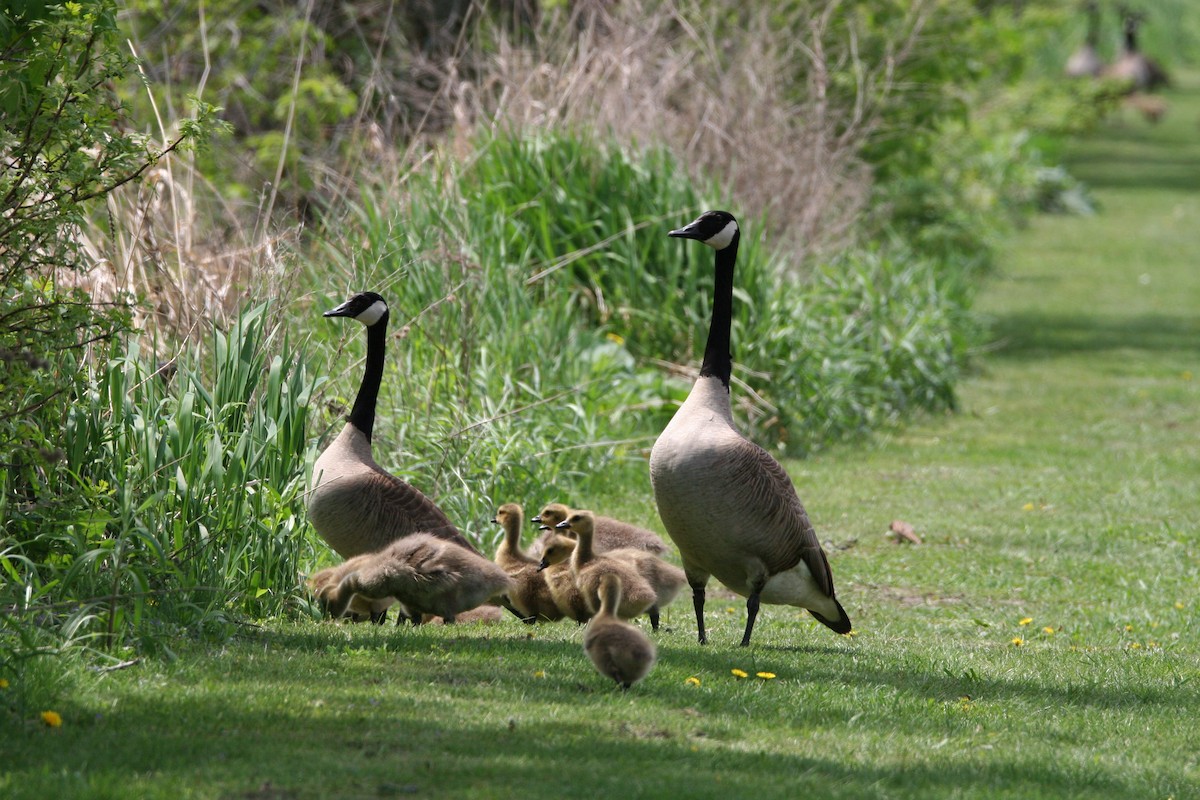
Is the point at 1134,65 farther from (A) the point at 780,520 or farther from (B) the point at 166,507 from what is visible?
(B) the point at 166,507

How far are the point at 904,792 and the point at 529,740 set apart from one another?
4.19 ft

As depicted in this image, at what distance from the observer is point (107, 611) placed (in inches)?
233

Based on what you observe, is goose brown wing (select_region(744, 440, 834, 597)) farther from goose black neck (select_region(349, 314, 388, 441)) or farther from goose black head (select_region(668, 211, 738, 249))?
goose black neck (select_region(349, 314, 388, 441))

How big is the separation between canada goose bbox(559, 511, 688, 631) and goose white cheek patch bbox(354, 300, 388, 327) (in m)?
1.56

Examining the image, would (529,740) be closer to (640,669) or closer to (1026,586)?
(640,669)

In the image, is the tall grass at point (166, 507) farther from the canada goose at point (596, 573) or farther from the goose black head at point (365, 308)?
the canada goose at point (596, 573)

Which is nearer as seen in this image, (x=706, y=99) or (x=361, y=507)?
(x=361, y=507)

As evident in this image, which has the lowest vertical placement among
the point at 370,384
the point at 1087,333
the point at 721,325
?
the point at 1087,333

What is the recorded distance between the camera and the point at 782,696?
601cm

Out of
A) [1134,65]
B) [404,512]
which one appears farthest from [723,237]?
[1134,65]

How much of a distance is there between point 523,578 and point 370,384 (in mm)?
1284

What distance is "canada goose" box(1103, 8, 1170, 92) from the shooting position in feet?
158

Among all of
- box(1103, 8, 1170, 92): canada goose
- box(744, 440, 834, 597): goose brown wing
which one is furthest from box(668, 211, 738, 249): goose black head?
box(1103, 8, 1170, 92): canada goose

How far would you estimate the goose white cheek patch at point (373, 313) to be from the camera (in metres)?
7.84
